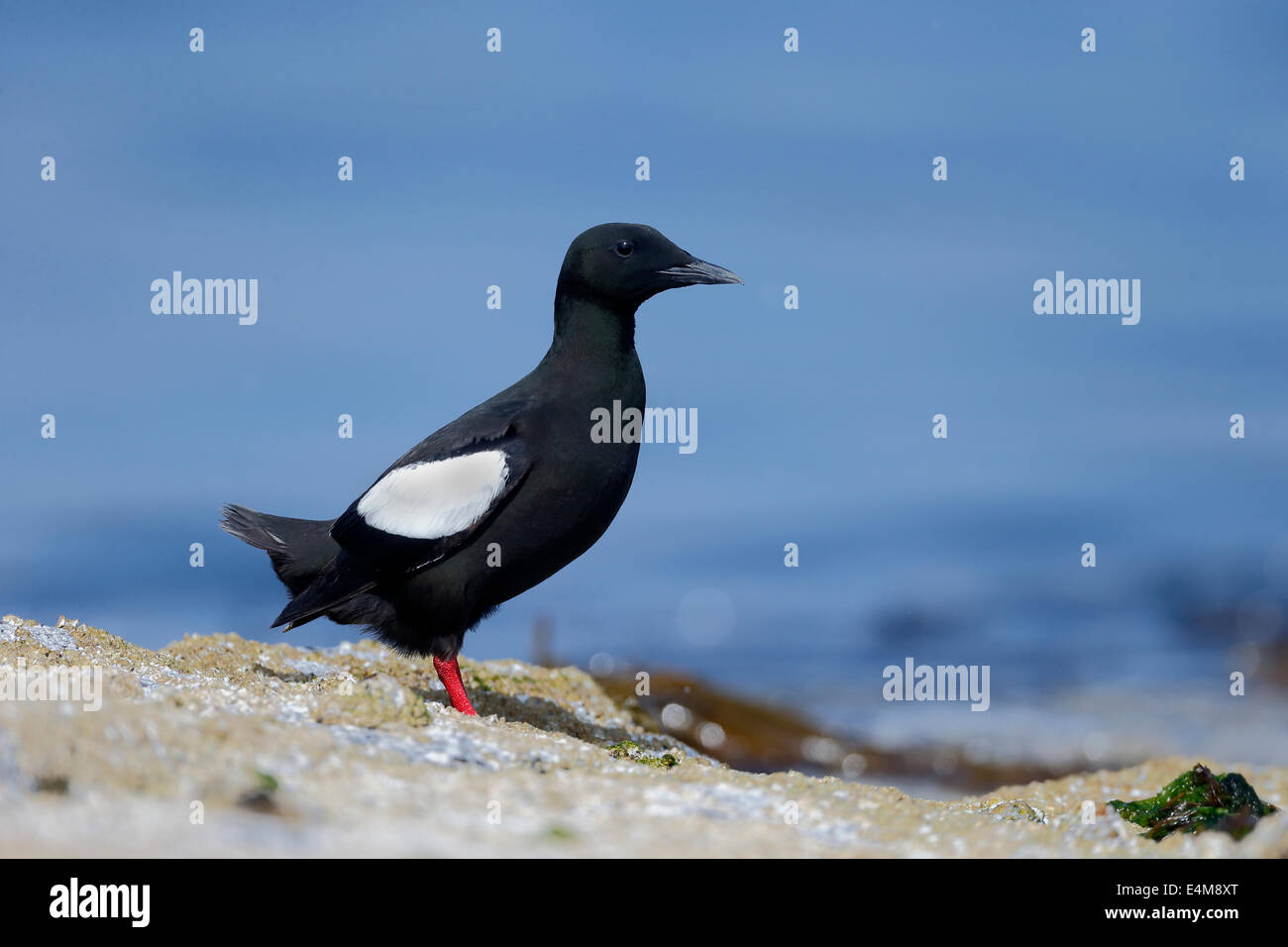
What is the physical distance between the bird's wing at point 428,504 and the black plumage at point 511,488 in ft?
0.03

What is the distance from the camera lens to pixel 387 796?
471 centimetres

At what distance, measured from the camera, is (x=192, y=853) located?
379cm

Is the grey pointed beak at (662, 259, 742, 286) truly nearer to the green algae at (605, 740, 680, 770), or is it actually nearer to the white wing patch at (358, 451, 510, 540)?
the white wing patch at (358, 451, 510, 540)

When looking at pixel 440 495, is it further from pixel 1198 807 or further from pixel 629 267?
pixel 1198 807

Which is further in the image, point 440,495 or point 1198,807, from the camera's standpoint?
point 440,495

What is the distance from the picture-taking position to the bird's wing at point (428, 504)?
8.19 meters

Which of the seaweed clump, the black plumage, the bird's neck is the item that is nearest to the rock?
the seaweed clump

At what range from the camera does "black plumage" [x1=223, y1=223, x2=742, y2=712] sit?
8.21 m

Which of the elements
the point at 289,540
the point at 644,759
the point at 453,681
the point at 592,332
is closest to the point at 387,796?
the point at 644,759

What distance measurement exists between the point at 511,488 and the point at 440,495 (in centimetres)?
54

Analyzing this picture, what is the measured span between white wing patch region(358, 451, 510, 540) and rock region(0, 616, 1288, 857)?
142 centimetres
